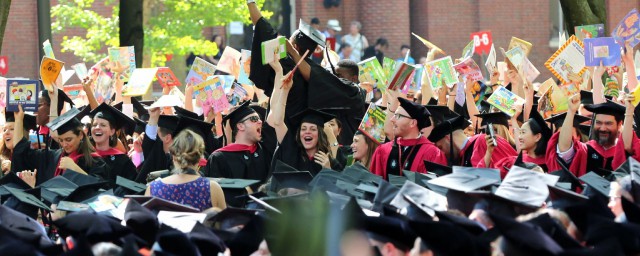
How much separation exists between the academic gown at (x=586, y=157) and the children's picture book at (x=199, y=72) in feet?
14.7

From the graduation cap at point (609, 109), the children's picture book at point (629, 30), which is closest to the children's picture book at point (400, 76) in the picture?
the graduation cap at point (609, 109)

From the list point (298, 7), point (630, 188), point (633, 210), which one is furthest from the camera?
point (298, 7)

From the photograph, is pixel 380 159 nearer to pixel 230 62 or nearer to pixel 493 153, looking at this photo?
pixel 493 153

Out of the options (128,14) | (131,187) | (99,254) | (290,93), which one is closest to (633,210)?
(99,254)

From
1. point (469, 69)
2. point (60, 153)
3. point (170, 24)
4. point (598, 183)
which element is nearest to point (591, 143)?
point (598, 183)

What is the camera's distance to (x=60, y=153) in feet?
39.5

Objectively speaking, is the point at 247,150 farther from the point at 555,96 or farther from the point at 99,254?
the point at 99,254

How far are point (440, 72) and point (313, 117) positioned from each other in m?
3.24

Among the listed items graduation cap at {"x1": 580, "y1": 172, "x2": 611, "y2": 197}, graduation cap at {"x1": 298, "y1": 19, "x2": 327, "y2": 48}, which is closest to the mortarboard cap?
graduation cap at {"x1": 298, "y1": 19, "x2": 327, "y2": 48}

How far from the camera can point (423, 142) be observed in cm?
1125

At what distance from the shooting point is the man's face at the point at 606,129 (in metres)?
11.0

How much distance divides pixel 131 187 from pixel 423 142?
2.45m

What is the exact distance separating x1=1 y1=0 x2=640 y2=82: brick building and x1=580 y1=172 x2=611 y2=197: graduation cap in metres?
18.5

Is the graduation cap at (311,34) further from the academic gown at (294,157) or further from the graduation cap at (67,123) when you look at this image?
the graduation cap at (67,123)
